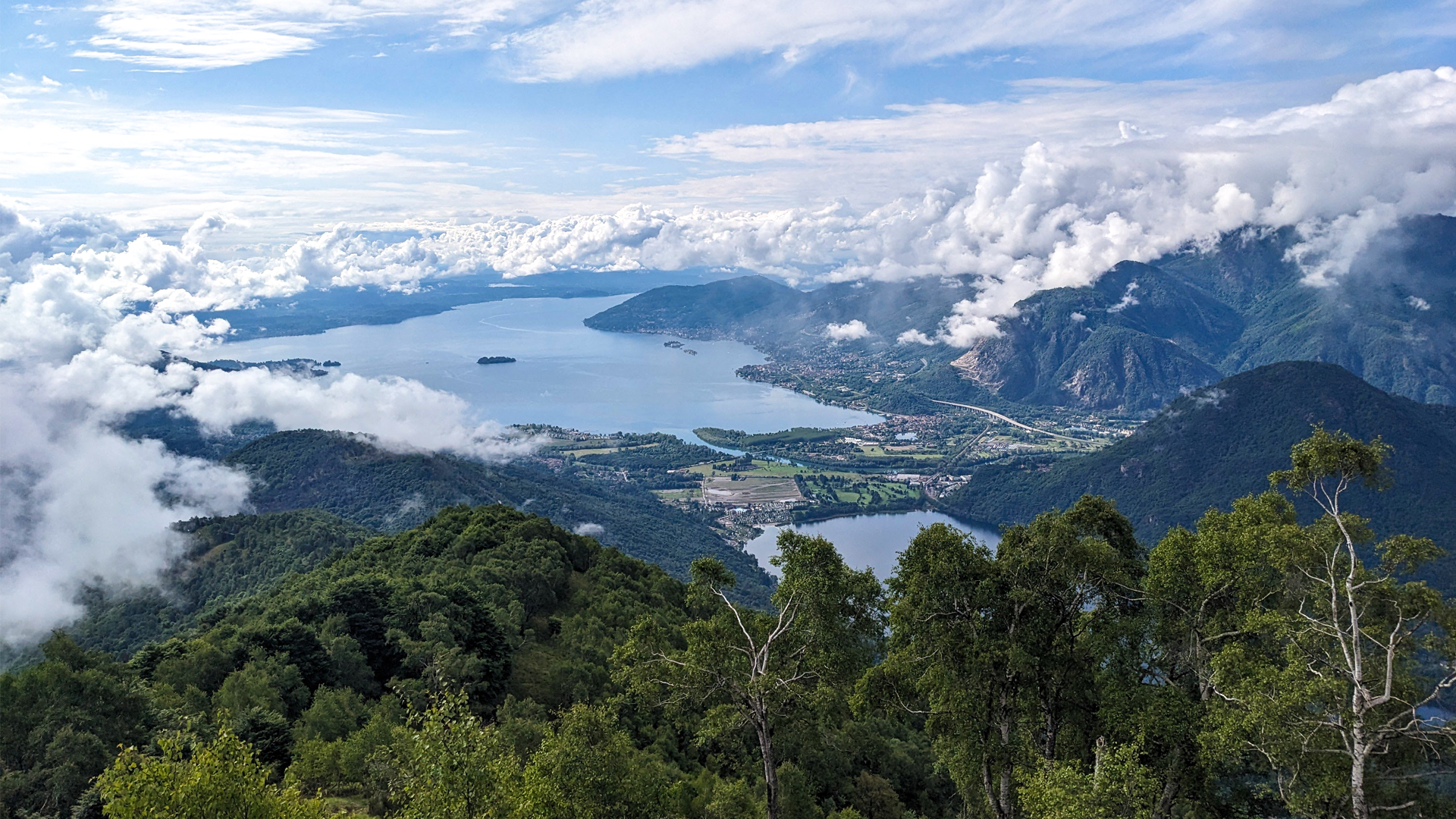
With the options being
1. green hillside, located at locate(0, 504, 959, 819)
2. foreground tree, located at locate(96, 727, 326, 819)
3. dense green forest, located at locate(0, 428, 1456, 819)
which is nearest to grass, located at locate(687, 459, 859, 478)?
green hillside, located at locate(0, 504, 959, 819)

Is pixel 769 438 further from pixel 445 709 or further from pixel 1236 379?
pixel 445 709

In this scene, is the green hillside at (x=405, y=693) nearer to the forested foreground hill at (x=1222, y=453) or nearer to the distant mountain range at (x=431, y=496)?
the distant mountain range at (x=431, y=496)

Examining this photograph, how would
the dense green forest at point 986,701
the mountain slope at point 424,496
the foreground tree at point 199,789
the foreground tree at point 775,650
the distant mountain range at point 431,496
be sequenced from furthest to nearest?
the mountain slope at point 424,496 → the distant mountain range at point 431,496 → the foreground tree at point 775,650 → the dense green forest at point 986,701 → the foreground tree at point 199,789

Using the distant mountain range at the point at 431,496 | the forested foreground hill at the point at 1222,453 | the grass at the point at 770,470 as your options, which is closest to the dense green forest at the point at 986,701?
the distant mountain range at the point at 431,496

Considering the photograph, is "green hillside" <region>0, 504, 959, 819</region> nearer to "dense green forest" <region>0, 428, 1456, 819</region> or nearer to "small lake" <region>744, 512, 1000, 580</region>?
"dense green forest" <region>0, 428, 1456, 819</region>

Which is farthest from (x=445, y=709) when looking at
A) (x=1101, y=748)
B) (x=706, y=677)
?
(x=1101, y=748)
